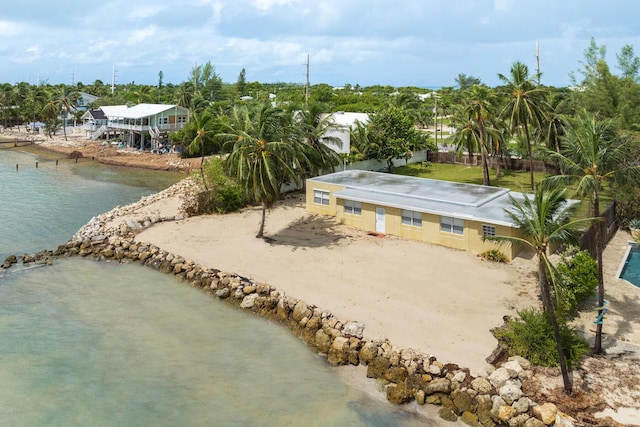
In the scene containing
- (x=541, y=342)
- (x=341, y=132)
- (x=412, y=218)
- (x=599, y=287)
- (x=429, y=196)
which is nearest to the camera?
(x=541, y=342)

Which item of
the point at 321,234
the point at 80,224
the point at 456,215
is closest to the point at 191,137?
the point at 80,224

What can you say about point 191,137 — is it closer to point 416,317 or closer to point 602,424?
point 416,317

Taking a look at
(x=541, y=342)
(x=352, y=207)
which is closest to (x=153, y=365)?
(x=541, y=342)

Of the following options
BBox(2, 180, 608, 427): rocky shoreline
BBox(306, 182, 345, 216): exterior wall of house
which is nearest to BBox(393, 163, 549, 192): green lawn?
BBox(306, 182, 345, 216): exterior wall of house

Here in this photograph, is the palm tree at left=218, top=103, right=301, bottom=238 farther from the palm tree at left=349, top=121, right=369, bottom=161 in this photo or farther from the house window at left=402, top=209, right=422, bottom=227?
the palm tree at left=349, top=121, right=369, bottom=161

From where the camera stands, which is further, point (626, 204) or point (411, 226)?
point (626, 204)

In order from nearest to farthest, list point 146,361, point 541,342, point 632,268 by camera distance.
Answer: point 541,342 < point 146,361 < point 632,268

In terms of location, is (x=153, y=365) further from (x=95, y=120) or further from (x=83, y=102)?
(x=83, y=102)
